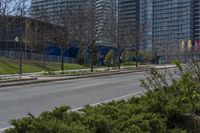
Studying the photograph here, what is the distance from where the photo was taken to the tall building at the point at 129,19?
6275 cm

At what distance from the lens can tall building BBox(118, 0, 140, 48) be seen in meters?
62.8

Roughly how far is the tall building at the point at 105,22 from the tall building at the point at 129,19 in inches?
158

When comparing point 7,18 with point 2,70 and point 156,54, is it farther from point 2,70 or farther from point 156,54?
point 156,54

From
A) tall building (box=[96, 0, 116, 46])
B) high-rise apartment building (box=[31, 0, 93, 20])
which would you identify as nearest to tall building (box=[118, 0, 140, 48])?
tall building (box=[96, 0, 116, 46])

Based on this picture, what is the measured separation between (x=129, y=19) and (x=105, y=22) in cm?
2827

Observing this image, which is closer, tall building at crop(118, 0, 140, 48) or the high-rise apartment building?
the high-rise apartment building

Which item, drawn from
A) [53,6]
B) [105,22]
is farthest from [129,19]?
[105,22]

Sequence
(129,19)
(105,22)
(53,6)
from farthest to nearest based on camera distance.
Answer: (129,19), (53,6), (105,22)

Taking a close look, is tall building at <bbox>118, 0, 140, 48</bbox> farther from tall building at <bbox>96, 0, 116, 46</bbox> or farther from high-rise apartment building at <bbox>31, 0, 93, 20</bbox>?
high-rise apartment building at <bbox>31, 0, 93, 20</bbox>

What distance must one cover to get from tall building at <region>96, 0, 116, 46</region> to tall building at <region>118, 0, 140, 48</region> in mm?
4023

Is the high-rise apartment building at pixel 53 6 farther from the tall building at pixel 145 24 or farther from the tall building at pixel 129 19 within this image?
the tall building at pixel 145 24

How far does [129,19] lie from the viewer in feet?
257

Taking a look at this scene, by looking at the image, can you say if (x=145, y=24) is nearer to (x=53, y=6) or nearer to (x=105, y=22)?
(x=53, y=6)

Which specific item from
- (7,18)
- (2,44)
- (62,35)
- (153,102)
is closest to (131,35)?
(62,35)
